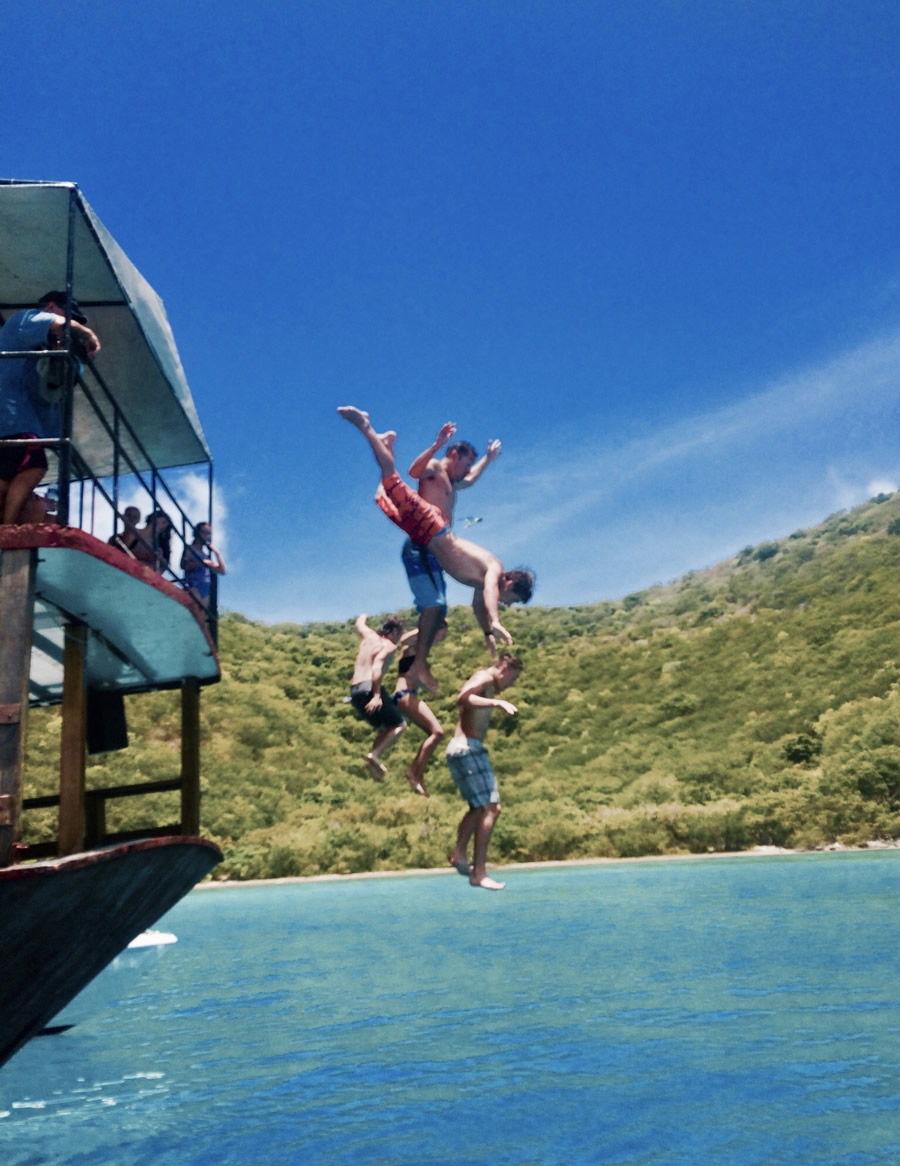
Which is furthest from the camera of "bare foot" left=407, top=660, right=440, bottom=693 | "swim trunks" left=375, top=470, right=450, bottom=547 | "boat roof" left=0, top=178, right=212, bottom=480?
"boat roof" left=0, top=178, right=212, bottom=480

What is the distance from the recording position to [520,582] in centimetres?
511

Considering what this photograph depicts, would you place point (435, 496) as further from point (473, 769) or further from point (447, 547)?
point (473, 769)

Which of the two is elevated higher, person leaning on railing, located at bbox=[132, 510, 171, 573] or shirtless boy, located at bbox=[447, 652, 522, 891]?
person leaning on railing, located at bbox=[132, 510, 171, 573]

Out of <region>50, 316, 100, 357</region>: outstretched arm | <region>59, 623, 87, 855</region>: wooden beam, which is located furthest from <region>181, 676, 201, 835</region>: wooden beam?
<region>50, 316, 100, 357</region>: outstretched arm

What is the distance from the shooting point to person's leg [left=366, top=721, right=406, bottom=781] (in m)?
5.96

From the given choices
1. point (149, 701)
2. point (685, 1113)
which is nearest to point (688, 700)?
point (149, 701)

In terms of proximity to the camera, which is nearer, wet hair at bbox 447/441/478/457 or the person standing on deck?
wet hair at bbox 447/441/478/457

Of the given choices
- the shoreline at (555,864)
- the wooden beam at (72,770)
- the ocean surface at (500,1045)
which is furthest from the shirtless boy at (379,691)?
the shoreline at (555,864)

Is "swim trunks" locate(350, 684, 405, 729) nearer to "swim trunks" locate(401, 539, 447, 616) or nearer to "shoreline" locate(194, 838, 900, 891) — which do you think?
"swim trunks" locate(401, 539, 447, 616)

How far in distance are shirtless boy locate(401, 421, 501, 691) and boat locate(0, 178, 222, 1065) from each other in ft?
6.07

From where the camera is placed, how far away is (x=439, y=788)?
40750 mm

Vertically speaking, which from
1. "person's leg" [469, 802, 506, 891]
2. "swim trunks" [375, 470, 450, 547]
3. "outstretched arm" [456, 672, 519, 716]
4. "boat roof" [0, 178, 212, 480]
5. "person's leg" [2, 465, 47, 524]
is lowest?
"person's leg" [469, 802, 506, 891]

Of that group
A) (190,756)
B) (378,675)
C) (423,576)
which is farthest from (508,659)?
(190,756)

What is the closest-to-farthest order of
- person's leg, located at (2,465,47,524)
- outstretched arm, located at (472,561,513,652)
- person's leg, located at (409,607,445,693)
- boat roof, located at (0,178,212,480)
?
outstretched arm, located at (472,561,513,652), person's leg, located at (409,607,445,693), person's leg, located at (2,465,47,524), boat roof, located at (0,178,212,480)
